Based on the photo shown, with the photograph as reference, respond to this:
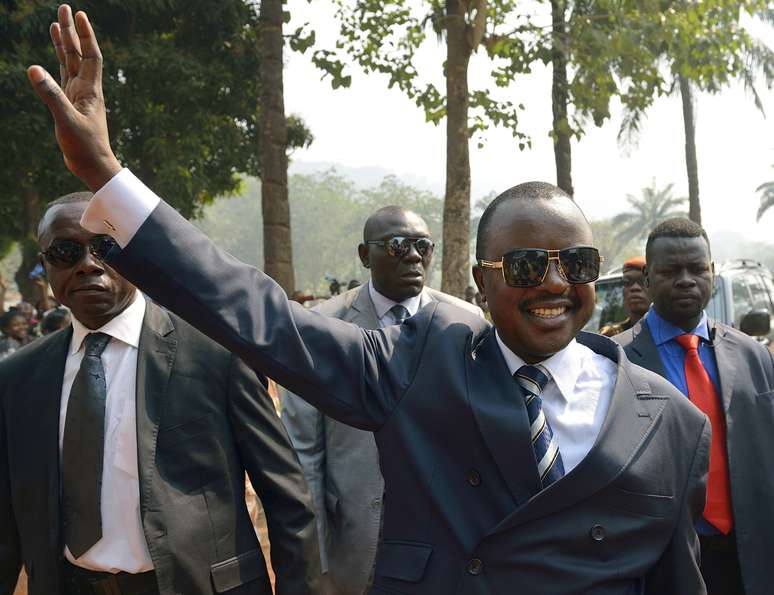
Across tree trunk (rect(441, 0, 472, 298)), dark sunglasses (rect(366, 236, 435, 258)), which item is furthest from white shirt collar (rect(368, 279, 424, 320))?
tree trunk (rect(441, 0, 472, 298))

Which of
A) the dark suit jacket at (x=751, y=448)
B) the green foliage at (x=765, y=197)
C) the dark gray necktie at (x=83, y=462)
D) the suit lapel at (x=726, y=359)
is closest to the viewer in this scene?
the dark gray necktie at (x=83, y=462)

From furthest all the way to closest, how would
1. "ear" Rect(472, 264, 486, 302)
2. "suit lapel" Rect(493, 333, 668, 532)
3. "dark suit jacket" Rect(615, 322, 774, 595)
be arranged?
"dark suit jacket" Rect(615, 322, 774, 595), "ear" Rect(472, 264, 486, 302), "suit lapel" Rect(493, 333, 668, 532)

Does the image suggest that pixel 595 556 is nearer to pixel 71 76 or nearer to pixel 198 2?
pixel 71 76

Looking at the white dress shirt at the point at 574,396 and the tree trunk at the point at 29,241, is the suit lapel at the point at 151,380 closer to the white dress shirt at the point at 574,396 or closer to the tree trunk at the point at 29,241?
the white dress shirt at the point at 574,396

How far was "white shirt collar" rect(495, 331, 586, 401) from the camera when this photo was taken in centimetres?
221

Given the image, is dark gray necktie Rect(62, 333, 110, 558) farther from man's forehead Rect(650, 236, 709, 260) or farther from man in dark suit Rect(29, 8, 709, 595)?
man's forehead Rect(650, 236, 709, 260)

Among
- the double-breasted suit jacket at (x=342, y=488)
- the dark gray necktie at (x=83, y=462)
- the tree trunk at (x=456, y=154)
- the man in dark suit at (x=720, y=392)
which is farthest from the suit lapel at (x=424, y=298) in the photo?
the tree trunk at (x=456, y=154)

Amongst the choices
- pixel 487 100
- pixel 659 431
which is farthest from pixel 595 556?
pixel 487 100

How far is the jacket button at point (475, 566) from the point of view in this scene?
199cm

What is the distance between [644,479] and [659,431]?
0.47ft

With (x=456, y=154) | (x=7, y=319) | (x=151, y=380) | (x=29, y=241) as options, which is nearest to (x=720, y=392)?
(x=151, y=380)

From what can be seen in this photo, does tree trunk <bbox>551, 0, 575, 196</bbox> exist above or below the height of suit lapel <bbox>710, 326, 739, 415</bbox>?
above

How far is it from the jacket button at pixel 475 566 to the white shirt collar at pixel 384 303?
2.79 metres

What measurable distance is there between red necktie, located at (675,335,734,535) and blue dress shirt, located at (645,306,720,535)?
0.09ft
